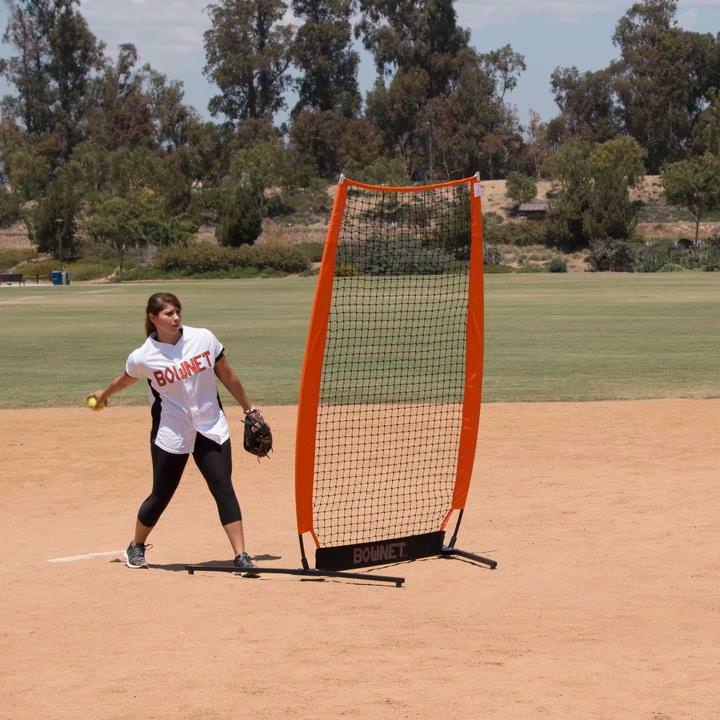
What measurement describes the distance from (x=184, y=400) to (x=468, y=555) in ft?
7.24

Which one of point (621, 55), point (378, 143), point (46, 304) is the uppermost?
point (621, 55)

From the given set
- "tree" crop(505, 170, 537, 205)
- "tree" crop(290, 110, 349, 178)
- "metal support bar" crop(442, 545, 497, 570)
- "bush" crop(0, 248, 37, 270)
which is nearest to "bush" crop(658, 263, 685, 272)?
"tree" crop(505, 170, 537, 205)

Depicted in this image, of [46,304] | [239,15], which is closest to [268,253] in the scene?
[46,304]

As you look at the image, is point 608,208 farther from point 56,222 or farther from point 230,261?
point 56,222

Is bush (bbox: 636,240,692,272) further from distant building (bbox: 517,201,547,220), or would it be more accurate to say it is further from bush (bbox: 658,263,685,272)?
distant building (bbox: 517,201,547,220)

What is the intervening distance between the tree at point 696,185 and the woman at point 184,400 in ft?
313

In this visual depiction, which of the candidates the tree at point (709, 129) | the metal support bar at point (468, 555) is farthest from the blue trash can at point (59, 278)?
the metal support bar at point (468, 555)

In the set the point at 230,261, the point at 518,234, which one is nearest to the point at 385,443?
the point at 230,261

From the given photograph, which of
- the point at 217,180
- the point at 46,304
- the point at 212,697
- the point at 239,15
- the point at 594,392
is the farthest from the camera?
the point at 239,15

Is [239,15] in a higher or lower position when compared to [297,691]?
higher

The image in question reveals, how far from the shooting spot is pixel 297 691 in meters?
6.48

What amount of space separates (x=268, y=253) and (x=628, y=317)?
161 feet

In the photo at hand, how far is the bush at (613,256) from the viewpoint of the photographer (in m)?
90.8

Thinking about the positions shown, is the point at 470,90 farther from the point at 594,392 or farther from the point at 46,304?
the point at 594,392
